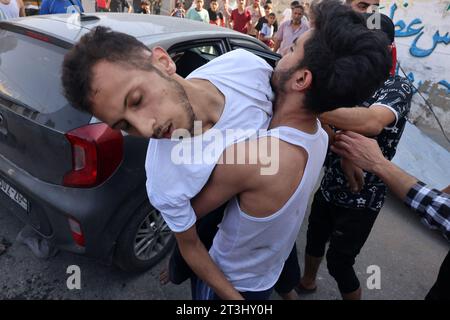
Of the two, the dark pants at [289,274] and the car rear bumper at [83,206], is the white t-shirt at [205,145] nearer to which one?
the dark pants at [289,274]

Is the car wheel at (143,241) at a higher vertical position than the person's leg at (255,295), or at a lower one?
lower

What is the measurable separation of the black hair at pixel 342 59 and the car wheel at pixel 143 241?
4.93ft

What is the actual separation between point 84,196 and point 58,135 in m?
0.37

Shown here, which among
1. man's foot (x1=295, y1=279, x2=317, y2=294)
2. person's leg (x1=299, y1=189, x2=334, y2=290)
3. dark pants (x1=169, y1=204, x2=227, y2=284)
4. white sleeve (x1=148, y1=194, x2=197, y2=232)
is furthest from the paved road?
white sleeve (x1=148, y1=194, x2=197, y2=232)

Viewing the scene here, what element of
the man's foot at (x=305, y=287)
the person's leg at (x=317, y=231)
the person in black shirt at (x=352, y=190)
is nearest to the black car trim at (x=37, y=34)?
the person in black shirt at (x=352, y=190)

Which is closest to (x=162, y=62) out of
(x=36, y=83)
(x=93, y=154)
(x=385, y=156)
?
(x=93, y=154)

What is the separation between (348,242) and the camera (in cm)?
196

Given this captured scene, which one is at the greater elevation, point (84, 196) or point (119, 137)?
point (119, 137)

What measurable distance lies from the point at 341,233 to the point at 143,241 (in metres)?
1.33

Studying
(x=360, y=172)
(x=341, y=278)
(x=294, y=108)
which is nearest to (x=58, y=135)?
(x=294, y=108)

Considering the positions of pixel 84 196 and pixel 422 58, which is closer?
pixel 84 196

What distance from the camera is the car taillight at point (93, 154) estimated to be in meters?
1.80

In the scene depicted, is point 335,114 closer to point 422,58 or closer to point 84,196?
point 84,196

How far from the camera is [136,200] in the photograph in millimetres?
2092
